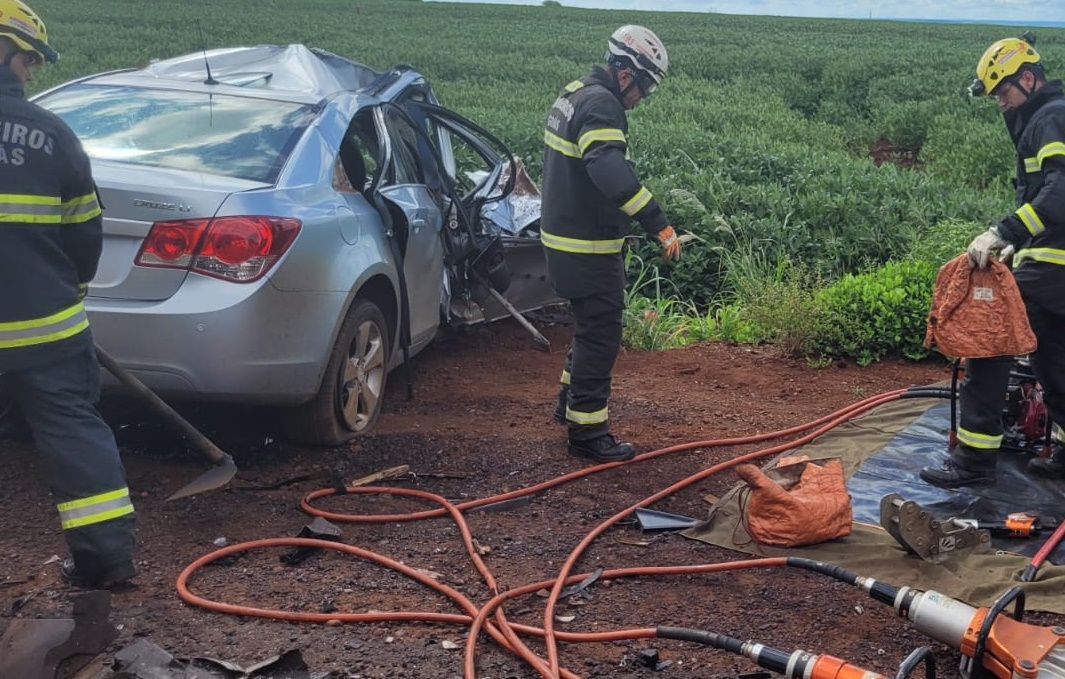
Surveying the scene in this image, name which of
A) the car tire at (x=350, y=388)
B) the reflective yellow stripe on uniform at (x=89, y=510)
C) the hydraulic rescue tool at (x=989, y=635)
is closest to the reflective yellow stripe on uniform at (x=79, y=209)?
the reflective yellow stripe on uniform at (x=89, y=510)

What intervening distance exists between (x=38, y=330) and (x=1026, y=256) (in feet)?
13.0

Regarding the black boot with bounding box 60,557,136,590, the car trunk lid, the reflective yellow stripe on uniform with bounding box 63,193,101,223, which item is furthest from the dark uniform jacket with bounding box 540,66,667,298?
the black boot with bounding box 60,557,136,590

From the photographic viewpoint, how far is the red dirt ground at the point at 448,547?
321cm

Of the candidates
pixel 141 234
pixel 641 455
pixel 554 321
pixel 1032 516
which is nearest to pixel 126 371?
pixel 141 234

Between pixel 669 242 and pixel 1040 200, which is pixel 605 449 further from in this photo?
pixel 1040 200

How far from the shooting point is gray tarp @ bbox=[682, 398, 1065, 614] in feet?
12.0

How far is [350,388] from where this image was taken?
4.92 metres

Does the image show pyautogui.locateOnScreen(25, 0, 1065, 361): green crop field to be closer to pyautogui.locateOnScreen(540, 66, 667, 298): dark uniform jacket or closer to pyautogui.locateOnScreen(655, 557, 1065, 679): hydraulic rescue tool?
pyautogui.locateOnScreen(540, 66, 667, 298): dark uniform jacket

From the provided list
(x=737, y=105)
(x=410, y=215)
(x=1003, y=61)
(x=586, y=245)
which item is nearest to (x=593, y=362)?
(x=586, y=245)

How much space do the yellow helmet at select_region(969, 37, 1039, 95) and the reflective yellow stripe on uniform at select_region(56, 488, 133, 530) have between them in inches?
151

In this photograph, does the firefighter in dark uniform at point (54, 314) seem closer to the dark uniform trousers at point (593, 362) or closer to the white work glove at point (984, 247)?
the dark uniform trousers at point (593, 362)

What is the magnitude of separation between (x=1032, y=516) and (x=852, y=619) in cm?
113

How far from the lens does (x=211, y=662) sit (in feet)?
9.78

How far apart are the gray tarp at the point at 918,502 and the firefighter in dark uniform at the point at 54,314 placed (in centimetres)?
216
